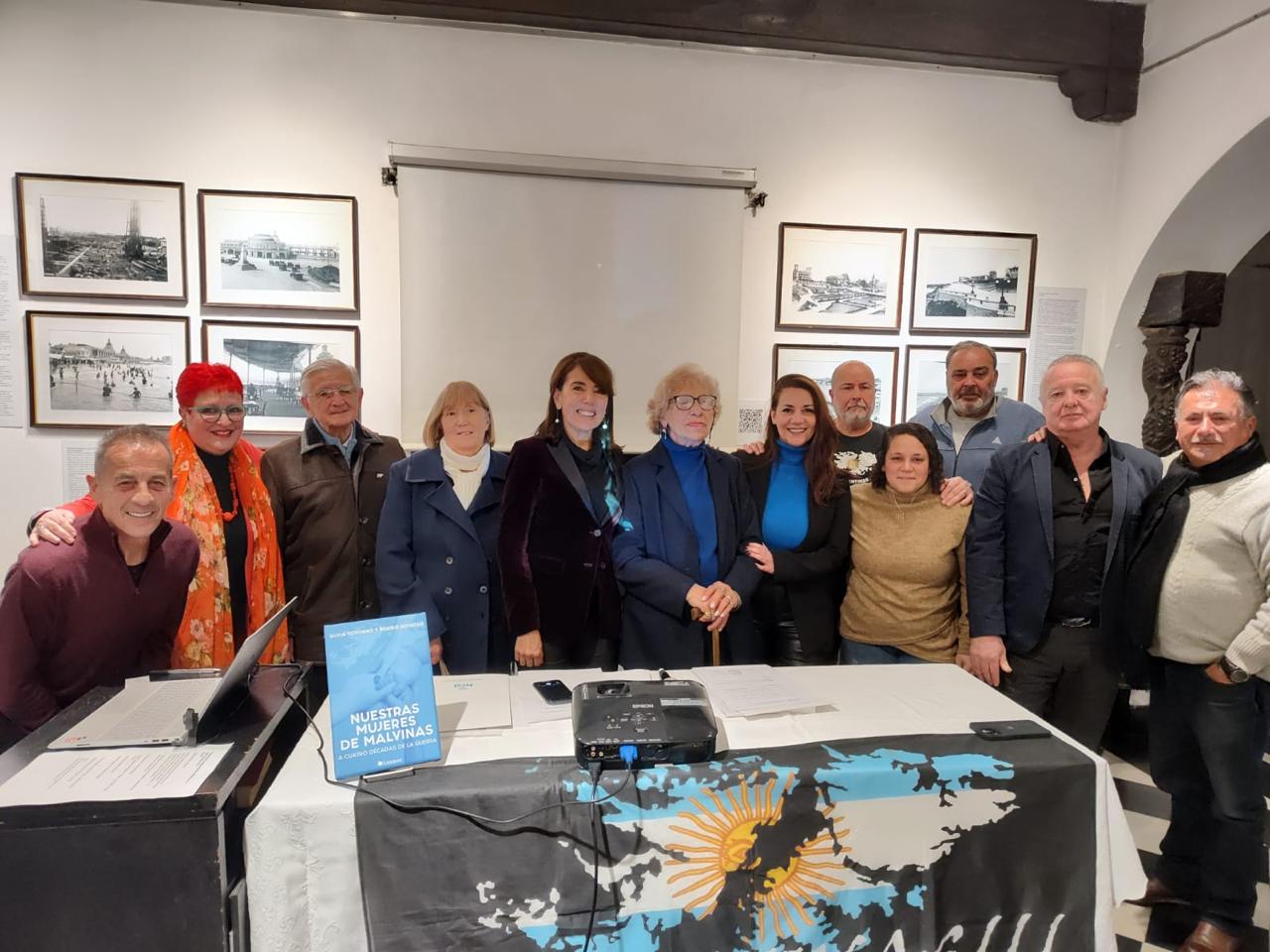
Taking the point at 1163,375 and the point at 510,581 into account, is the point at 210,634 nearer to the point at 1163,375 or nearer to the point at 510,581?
the point at 510,581

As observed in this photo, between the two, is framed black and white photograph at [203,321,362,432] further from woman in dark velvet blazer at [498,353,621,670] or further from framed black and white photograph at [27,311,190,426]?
woman in dark velvet blazer at [498,353,621,670]

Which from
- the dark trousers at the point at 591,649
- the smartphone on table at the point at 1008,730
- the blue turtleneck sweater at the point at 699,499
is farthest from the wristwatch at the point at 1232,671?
the dark trousers at the point at 591,649

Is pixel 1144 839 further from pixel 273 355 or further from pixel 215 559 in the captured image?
pixel 273 355

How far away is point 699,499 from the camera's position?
7.04ft

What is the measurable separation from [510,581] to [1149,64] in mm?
3798

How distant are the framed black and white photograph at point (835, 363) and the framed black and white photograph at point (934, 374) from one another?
8cm

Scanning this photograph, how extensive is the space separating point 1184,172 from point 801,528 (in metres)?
2.71

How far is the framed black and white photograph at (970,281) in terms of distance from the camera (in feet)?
11.9

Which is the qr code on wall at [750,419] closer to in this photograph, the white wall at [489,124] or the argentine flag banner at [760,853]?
the white wall at [489,124]

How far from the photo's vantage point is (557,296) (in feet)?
11.0

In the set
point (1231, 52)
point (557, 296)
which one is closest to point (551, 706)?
point (557, 296)

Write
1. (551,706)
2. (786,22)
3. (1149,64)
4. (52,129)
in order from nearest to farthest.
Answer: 1. (551,706)
2. (52,129)
3. (786,22)
4. (1149,64)

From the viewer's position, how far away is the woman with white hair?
208 centimetres

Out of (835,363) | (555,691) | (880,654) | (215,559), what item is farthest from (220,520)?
(835,363)
